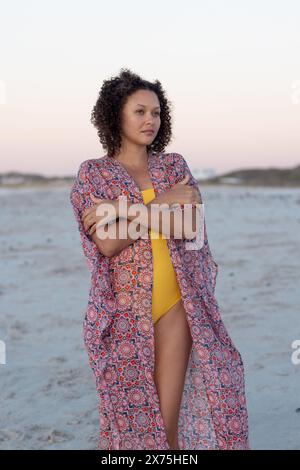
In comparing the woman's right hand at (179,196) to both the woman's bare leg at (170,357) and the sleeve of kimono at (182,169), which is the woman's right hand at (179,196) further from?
the woman's bare leg at (170,357)

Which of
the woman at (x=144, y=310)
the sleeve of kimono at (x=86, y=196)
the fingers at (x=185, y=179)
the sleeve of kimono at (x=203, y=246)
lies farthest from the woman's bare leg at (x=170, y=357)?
the fingers at (x=185, y=179)

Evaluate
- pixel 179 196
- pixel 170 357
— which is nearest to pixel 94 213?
pixel 179 196

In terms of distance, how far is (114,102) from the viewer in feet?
11.4

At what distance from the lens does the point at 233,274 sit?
9.56 metres

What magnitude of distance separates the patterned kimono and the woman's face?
175mm

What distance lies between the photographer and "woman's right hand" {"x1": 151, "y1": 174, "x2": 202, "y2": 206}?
10.9ft

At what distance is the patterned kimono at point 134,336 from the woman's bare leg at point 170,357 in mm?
51

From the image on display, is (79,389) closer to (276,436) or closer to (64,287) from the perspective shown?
(276,436)

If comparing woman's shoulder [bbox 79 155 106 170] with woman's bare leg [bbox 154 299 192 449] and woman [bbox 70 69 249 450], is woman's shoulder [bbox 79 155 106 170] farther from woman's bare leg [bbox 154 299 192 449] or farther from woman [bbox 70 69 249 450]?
woman's bare leg [bbox 154 299 192 449]

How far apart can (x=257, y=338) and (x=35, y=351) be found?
1981 mm

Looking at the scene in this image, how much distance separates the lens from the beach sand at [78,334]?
4.72 metres

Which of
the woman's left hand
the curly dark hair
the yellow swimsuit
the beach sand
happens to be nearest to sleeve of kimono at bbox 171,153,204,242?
the yellow swimsuit

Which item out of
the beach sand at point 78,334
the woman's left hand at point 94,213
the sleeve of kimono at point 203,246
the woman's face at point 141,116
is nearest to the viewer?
the woman's left hand at point 94,213

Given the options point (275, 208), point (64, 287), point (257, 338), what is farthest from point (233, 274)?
point (275, 208)
